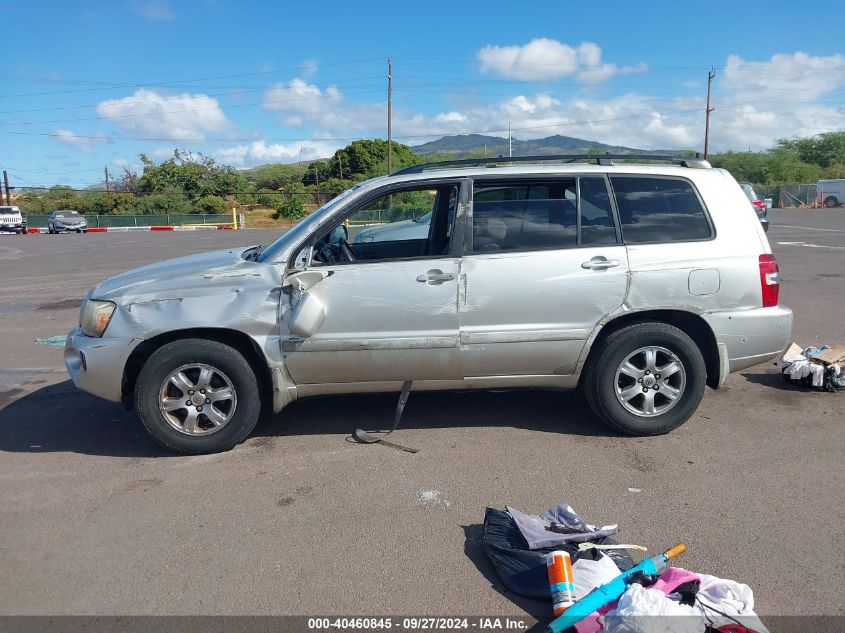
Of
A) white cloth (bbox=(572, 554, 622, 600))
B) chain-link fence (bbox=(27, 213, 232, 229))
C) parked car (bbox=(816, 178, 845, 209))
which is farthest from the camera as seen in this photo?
chain-link fence (bbox=(27, 213, 232, 229))

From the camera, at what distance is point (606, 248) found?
470cm

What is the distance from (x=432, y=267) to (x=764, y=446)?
8.45ft

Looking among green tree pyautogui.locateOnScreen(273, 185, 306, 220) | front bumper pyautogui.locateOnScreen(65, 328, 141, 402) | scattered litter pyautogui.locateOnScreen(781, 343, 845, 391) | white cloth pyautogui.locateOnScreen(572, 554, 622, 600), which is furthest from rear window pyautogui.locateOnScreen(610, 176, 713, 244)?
green tree pyautogui.locateOnScreen(273, 185, 306, 220)

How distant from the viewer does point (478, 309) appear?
180 inches

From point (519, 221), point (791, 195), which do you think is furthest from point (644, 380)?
point (791, 195)

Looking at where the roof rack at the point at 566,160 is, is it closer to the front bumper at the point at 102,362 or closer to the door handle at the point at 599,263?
the door handle at the point at 599,263

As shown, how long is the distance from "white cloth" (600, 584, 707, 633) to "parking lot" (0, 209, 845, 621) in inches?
14.0

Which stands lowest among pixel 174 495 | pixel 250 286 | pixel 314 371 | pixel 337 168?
pixel 174 495

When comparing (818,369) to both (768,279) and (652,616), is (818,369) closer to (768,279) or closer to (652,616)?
(768,279)

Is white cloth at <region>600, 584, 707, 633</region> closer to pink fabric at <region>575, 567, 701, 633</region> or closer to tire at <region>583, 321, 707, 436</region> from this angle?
pink fabric at <region>575, 567, 701, 633</region>

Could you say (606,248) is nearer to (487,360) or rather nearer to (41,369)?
(487,360)

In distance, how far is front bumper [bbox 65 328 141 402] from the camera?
14.6 feet

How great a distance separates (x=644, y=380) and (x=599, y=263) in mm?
889

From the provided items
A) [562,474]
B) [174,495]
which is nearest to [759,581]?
[562,474]
